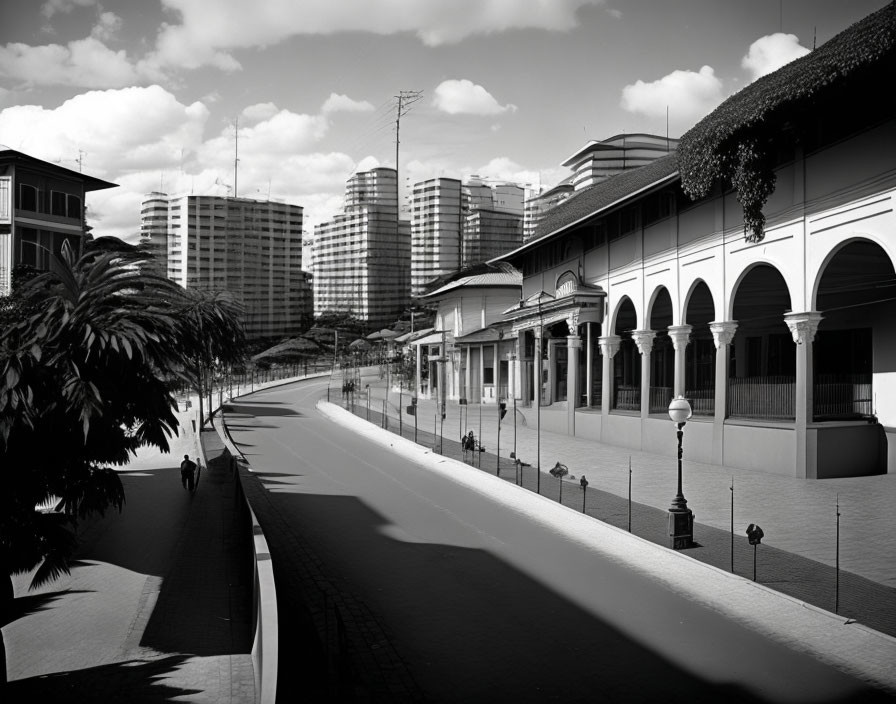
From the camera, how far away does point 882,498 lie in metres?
20.2

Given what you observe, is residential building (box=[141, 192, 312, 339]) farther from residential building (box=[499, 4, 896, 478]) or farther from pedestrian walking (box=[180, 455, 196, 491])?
pedestrian walking (box=[180, 455, 196, 491])

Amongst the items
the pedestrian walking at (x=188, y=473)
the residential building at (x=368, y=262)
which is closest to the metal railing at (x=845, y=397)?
the pedestrian walking at (x=188, y=473)

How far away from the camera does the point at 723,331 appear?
26.6 metres

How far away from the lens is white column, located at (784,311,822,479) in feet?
75.0

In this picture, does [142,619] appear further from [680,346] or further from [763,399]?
[680,346]

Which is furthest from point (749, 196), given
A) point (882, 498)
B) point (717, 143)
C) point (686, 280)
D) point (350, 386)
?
point (350, 386)

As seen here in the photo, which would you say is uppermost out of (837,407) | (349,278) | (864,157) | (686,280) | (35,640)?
(349,278)

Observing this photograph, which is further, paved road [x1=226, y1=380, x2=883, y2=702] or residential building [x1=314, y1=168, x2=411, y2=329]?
residential building [x1=314, y1=168, x2=411, y2=329]

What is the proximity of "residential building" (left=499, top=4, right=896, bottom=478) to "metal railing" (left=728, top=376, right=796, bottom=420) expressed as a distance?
48 millimetres

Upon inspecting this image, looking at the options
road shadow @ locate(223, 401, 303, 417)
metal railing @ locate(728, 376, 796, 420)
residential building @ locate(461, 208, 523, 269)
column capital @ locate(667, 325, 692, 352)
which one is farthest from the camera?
residential building @ locate(461, 208, 523, 269)

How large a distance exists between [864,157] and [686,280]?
30.7ft

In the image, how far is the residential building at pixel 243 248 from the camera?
5379 inches

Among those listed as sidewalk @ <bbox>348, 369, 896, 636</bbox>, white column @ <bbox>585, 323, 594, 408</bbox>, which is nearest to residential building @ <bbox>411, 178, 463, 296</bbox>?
white column @ <bbox>585, 323, 594, 408</bbox>

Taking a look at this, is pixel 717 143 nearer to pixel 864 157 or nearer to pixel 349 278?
pixel 864 157
